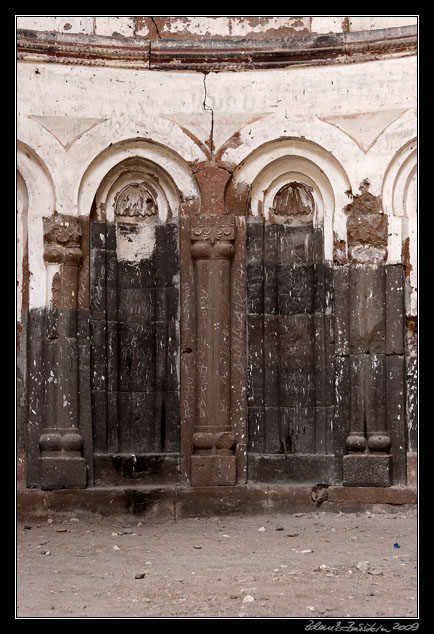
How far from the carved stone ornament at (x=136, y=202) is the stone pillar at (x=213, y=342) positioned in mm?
583

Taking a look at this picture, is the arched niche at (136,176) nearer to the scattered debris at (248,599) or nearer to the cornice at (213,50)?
the cornice at (213,50)

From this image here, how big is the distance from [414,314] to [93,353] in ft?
9.75

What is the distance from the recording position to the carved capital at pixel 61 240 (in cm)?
869

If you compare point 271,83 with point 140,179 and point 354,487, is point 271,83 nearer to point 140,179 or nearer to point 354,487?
point 140,179

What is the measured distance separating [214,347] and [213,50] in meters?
2.79

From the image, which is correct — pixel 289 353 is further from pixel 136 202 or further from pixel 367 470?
pixel 136 202

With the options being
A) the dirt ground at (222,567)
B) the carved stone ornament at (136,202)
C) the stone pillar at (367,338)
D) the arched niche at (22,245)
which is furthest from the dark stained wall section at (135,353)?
the stone pillar at (367,338)

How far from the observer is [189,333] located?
8.86 m

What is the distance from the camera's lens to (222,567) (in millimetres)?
6805

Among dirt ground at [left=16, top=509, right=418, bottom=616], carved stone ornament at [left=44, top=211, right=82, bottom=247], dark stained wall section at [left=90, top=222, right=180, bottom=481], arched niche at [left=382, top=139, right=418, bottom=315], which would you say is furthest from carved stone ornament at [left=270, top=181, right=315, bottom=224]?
dirt ground at [left=16, top=509, right=418, bottom=616]

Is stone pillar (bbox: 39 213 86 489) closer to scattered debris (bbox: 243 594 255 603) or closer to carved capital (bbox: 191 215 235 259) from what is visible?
carved capital (bbox: 191 215 235 259)

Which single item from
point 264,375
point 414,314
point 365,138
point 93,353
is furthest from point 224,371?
point 365,138

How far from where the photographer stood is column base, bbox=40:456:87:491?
27.9ft

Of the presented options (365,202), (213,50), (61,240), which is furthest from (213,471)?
(213,50)
